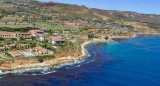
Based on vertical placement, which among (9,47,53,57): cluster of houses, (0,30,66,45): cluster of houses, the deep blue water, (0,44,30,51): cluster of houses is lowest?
the deep blue water

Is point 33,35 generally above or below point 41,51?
above

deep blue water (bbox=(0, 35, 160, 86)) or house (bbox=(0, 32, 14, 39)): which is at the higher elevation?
house (bbox=(0, 32, 14, 39))

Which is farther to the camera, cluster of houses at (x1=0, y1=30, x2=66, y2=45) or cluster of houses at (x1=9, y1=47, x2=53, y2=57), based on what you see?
cluster of houses at (x1=0, y1=30, x2=66, y2=45)

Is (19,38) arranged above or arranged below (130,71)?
above

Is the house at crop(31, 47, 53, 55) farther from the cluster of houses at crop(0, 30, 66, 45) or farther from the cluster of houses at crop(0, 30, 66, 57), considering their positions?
the cluster of houses at crop(0, 30, 66, 45)

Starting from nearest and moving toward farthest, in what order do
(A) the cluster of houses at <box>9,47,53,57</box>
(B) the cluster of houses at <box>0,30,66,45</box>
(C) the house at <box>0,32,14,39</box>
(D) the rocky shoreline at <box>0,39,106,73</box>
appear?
(D) the rocky shoreline at <box>0,39,106,73</box> < (A) the cluster of houses at <box>9,47,53,57</box> < (B) the cluster of houses at <box>0,30,66,45</box> < (C) the house at <box>0,32,14,39</box>

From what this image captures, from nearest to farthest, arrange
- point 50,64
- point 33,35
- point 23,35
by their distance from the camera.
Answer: point 50,64
point 23,35
point 33,35

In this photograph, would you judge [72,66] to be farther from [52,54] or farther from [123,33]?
[123,33]

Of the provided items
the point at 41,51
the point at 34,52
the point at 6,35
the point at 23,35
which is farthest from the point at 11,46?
the point at 23,35

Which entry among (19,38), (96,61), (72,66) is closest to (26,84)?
(72,66)

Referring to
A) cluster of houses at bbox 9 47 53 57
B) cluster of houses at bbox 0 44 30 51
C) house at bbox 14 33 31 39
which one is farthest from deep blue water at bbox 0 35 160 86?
house at bbox 14 33 31 39

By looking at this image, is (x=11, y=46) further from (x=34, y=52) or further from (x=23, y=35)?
(x=23, y=35)
